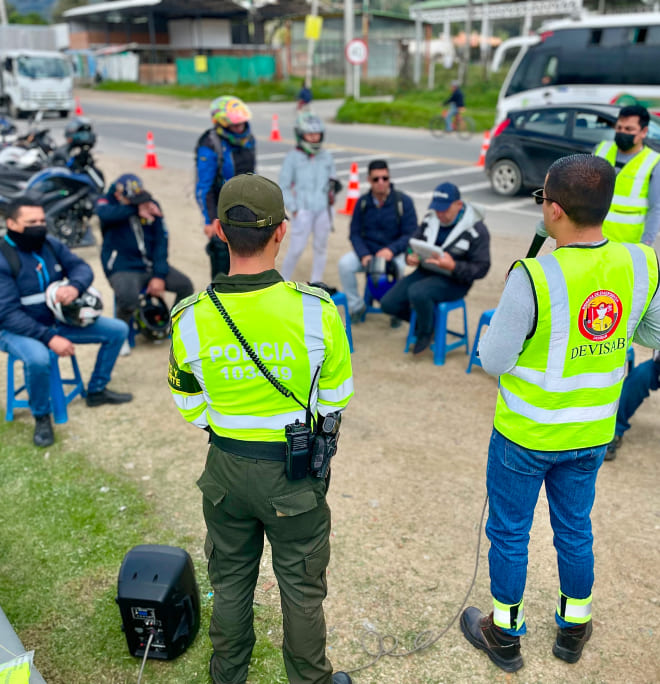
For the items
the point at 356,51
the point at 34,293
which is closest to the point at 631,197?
the point at 34,293

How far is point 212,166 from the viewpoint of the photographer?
633 centimetres

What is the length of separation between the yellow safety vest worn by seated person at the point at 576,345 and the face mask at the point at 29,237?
3420mm

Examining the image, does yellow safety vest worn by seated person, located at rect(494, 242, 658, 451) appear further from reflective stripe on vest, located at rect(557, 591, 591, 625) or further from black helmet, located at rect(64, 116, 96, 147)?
black helmet, located at rect(64, 116, 96, 147)

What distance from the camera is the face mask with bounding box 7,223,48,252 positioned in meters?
4.57

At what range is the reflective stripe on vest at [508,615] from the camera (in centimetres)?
281

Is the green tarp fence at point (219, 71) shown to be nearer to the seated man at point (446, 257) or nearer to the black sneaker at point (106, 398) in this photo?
the seated man at point (446, 257)

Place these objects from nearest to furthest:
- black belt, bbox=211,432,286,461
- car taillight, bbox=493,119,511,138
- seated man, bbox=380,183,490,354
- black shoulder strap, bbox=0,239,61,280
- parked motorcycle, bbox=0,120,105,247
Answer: black belt, bbox=211,432,286,461, black shoulder strap, bbox=0,239,61,280, seated man, bbox=380,183,490,354, parked motorcycle, bbox=0,120,105,247, car taillight, bbox=493,119,511,138

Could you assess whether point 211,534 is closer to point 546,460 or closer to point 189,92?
point 546,460

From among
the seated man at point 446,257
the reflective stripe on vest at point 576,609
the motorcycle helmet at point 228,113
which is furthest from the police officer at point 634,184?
the motorcycle helmet at point 228,113

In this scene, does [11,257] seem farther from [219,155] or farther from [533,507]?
[533,507]

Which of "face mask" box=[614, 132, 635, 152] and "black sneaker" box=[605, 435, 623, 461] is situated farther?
"face mask" box=[614, 132, 635, 152]

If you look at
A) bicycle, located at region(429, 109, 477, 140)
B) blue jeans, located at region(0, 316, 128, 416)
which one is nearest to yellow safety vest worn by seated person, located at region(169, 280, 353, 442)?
blue jeans, located at region(0, 316, 128, 416)

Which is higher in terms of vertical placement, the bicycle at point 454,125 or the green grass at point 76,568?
the bicycle at point 454,125

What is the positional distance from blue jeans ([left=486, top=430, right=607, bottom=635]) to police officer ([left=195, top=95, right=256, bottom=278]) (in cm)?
418
